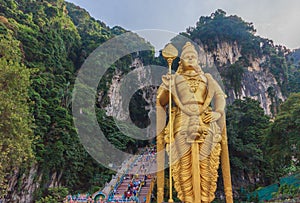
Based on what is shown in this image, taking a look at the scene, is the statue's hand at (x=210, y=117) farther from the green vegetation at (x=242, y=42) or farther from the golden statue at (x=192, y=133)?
the green vegetation at (x=242, y=42)

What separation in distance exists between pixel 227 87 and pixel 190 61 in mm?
17179

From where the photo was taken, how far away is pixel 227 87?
20.0 meters

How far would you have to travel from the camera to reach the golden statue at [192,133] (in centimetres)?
307

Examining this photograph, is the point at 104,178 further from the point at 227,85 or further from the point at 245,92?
the point at 245,92

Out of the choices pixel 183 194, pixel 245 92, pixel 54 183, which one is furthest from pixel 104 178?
pixel 245 92

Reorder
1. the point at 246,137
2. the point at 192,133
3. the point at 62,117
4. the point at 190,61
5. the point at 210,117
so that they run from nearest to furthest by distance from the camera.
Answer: the point at 192,133
the point at 210,117
the point at 190,61
the point at 62,117
the point at 246,137

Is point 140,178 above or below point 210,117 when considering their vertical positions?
above

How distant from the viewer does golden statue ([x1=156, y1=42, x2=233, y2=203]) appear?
10.1ft

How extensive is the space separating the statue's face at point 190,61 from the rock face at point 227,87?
45.4 feet

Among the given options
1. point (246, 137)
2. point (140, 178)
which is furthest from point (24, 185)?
point (246, 137)

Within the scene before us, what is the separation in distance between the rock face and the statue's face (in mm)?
13825

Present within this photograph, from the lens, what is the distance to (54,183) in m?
10.8

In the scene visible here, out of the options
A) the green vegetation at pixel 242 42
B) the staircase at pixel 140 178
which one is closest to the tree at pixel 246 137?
the staircase at pixel 140 178

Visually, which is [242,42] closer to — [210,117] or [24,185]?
[24,185]
